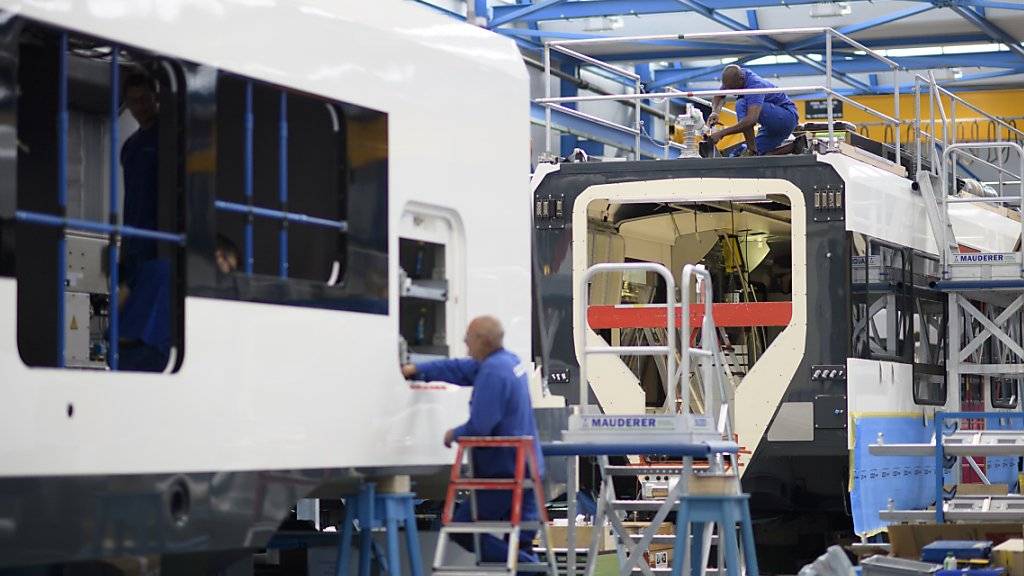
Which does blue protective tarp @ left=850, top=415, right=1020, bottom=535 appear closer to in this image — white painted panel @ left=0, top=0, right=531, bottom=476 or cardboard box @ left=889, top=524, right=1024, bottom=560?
cardboard box @ left=889, top=524, right=1024, bottom=560

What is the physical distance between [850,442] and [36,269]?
26.0 feet

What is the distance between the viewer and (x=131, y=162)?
8.05 m

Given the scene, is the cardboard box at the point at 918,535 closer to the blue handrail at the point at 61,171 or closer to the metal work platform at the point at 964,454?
the metal work platform at the point at 964,454

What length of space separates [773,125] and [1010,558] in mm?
5906

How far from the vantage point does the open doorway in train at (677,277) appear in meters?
14.8

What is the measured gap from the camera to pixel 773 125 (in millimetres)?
15648

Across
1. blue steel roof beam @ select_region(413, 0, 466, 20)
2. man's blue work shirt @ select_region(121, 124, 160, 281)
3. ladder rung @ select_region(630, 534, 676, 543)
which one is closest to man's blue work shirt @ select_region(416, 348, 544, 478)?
man's blue work shirt @ select_region(121, 124, 160, 281)

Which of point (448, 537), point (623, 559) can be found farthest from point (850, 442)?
point (448, 537)

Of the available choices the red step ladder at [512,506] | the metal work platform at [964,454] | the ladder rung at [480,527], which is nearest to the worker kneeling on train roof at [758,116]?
the metal work platform at [964,454]

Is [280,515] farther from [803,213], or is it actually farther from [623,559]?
[803,213]

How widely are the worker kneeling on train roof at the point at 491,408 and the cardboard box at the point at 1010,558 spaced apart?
3013 millimetres

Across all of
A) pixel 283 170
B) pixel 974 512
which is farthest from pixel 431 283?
pixel 974 512

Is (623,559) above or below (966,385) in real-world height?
below

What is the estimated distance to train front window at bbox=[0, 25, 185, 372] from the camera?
23.6 ft
